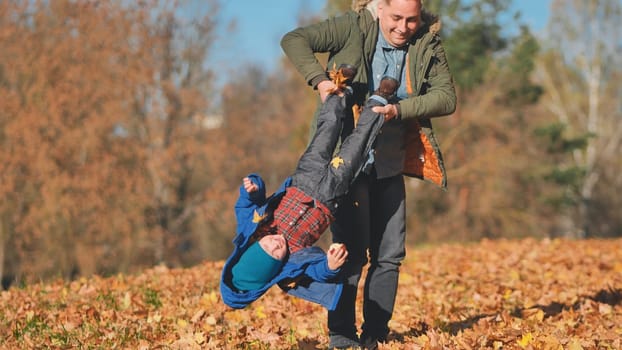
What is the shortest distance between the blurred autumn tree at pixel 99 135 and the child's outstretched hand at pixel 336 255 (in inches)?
856

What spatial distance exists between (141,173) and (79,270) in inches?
157

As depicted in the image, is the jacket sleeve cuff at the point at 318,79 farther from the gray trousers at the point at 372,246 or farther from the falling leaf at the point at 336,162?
the gray trousers at the point at 372,246

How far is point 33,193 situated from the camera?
948 inches

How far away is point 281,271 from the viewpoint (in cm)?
366

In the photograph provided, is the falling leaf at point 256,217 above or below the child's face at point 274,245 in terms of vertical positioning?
above

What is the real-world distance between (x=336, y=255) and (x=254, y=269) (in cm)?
48

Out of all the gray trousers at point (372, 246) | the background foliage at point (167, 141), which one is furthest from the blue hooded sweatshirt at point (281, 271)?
the background foliage at point (167, 141)

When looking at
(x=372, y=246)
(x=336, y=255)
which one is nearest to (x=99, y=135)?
(x=372, y=246)

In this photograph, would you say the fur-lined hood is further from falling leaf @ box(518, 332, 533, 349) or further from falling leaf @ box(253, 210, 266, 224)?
falling leaf @ box(518, 332, 533, 349)

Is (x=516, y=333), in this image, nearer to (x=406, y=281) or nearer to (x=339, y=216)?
(x=339, y=216)

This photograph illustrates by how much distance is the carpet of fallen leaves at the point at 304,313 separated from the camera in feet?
14.0

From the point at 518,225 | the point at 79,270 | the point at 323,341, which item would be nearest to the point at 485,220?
the point at 518,225

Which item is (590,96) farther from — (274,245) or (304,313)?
(274,245)

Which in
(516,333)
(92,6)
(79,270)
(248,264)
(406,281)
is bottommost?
(79,270)
